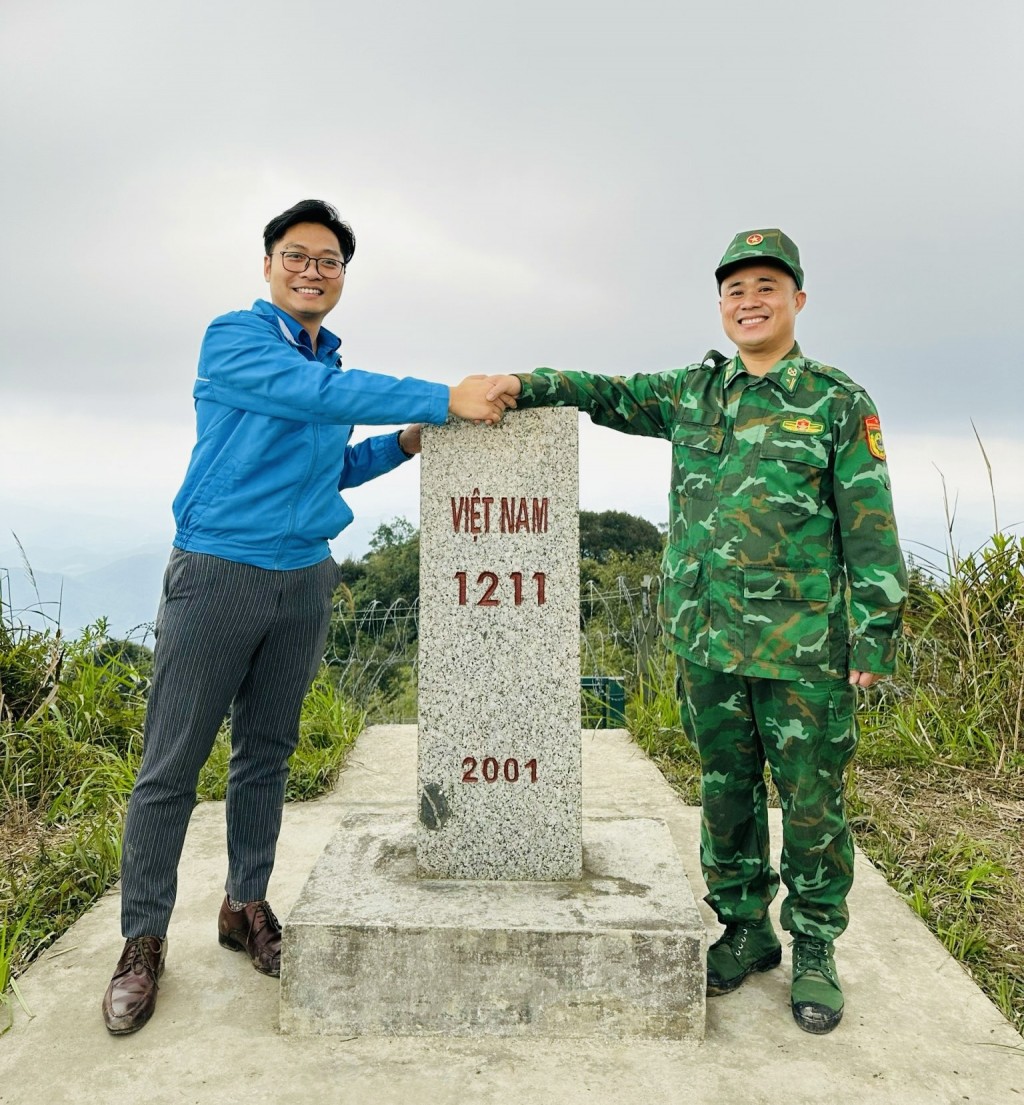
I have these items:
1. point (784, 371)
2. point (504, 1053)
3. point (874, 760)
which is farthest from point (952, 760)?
point (504, 1053)

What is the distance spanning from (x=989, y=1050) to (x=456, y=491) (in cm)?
218

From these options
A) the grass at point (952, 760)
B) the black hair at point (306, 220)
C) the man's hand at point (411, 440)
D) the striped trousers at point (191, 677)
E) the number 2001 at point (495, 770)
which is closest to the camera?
the striped trousers at point (191, 677)

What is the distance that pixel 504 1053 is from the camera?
2773 millimetres

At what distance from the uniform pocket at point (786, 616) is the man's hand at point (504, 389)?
2.80 feet

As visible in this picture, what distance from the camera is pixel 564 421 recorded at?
3102mm

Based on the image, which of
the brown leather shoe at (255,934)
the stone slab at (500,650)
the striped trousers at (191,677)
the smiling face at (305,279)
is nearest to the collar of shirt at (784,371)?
the stone slab at (500,650)

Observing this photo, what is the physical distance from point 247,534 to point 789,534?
5.08ft

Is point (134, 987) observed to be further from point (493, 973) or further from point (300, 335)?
point (300, 335)

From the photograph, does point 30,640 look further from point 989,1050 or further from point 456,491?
point 989,1050

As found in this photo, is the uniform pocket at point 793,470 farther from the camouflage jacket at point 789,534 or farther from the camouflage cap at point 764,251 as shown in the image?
the camouflage cap at point 764,251

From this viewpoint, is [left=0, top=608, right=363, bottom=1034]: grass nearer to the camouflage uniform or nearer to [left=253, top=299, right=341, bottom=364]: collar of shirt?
[left=253, top=299, right=341, bottom=364]: collar of shirt

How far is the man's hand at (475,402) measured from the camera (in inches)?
118

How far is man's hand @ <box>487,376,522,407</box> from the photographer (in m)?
3.01

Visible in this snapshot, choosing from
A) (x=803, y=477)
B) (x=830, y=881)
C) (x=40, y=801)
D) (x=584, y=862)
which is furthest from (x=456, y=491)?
(x=40, y=801)
